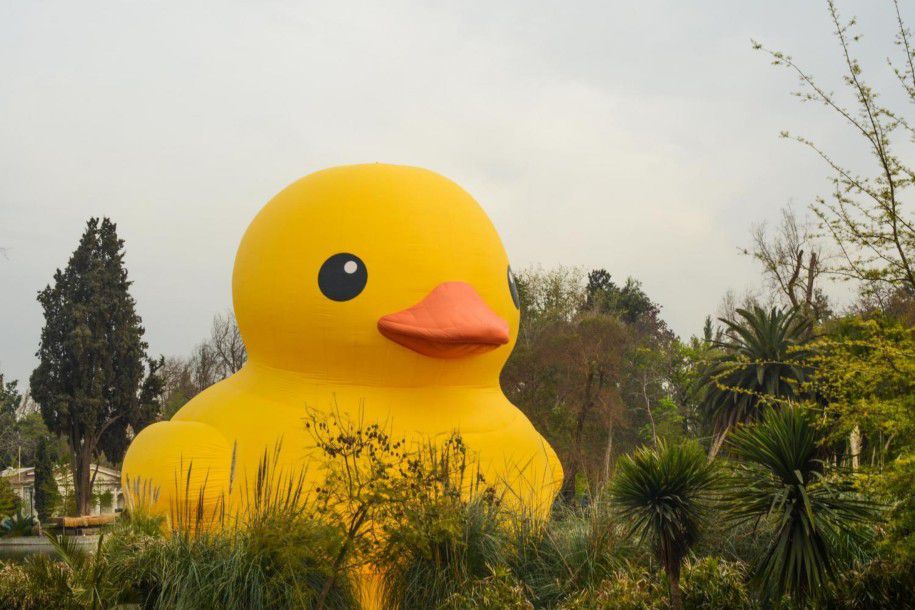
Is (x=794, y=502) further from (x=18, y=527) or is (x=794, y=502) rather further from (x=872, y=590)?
(x=18, y=527)

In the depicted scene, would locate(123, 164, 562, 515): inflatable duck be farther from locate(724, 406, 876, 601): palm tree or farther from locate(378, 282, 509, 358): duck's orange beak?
locate(724, 406, 876, 601): palm tree

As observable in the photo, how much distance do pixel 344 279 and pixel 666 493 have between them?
12.9 feet

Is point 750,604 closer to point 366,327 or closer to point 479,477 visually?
point 479,477

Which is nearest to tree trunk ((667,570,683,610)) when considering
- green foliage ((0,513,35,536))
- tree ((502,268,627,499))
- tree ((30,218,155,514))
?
tree ((502,268,627,499))

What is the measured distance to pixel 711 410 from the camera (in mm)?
18797

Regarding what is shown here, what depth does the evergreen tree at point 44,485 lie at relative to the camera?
30.0 metres

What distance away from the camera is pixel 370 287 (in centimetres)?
943

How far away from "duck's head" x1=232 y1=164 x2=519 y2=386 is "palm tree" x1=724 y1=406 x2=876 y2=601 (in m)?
2.83

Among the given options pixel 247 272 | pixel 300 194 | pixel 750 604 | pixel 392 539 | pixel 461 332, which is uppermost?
pixel 300 194

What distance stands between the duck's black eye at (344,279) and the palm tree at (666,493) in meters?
3.29

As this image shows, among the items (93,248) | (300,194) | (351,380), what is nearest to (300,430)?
(351,380)

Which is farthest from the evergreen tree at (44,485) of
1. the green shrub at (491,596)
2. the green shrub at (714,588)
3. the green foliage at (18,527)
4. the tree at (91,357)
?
the green shrub at (714,588)

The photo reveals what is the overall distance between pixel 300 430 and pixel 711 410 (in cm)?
1186

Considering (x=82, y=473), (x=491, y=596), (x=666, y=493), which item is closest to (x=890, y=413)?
(x=666, y=493)
